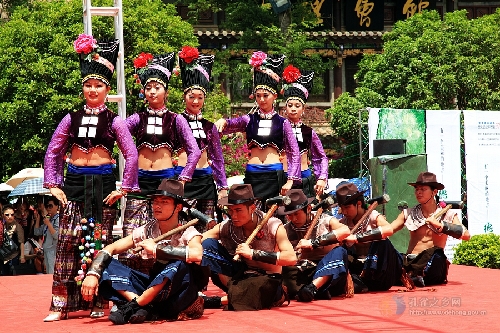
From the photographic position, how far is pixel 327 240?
369 inches

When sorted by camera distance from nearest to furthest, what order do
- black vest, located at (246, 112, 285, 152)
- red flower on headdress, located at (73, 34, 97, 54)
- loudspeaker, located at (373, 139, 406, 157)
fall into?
red flower on headdress, located at (73, 34, 97, 54) < black vest, located at (246, 112, 285, 152) < loudspeaker, located at (373, 139, 406, 157)

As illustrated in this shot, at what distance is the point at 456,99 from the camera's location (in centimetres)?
2739

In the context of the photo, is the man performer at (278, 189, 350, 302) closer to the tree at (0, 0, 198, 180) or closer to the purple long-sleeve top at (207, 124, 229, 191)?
the purple long-sleeve top at (207, 124, 229, 191)

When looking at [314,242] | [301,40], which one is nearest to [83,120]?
[314,242]

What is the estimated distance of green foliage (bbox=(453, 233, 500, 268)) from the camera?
46.2 feet

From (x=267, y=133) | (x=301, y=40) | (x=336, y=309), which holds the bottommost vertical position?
(x=336, y=309)

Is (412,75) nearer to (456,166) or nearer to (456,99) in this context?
(456,99)

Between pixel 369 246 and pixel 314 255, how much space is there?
0.80m

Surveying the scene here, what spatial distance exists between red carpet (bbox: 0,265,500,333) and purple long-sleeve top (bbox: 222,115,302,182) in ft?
4.97

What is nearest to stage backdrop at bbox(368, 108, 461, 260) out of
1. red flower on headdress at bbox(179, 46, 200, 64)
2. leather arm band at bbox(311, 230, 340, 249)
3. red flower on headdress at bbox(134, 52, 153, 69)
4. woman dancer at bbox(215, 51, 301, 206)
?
woman dancer at bbox(215, 51, 301, 206)

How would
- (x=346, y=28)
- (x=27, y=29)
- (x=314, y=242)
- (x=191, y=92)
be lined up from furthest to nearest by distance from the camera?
(x=346, y=28), (x=27, y=29), (x=191, y=92), (x=314, y=242)

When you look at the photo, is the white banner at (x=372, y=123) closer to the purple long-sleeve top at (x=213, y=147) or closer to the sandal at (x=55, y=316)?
the purple long-sleeve top at (x=213, y=147)

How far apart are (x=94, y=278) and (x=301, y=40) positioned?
19949mm

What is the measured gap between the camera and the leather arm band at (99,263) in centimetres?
775
